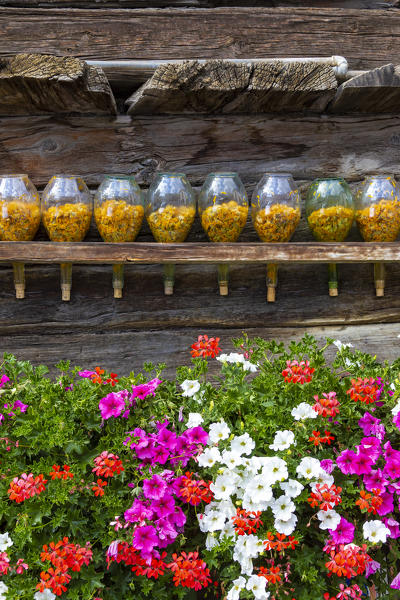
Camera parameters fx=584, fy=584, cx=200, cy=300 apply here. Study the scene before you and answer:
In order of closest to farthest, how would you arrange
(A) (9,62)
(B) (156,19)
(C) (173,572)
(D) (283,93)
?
(C) (173,572) → (A) (9,62) → (D) (283,93) → (B) (156,19)

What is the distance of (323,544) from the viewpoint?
1.24m

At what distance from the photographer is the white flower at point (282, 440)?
48.0 inches

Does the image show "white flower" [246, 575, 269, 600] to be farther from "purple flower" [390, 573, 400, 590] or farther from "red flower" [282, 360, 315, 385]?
"red flower" [282, 360, 315, 385]

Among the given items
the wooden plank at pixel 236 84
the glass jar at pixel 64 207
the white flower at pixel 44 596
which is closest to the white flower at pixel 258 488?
the white flower at pixel 44 596

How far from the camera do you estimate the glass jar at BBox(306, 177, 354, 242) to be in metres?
1.77

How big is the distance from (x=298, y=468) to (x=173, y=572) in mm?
327

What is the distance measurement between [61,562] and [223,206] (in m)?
1.04

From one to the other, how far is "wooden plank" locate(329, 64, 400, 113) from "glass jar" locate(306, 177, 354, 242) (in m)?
0.25

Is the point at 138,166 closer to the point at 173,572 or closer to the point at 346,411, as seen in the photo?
the point at 346,411

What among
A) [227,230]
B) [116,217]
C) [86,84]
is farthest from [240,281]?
[86,84]

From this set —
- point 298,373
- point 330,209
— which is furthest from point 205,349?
point 330,209

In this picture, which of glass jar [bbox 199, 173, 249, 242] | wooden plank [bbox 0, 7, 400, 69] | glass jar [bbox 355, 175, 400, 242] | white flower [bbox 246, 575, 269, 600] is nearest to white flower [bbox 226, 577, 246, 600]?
white flower [bbox 246, 575, 269, 600]

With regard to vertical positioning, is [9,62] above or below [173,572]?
above

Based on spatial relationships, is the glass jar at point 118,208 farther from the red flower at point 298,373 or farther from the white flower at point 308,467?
the white flower at point 308,467
